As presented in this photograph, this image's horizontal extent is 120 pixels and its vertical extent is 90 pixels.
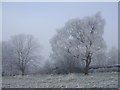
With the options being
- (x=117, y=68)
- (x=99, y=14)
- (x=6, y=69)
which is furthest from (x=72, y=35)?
(x=6, y=69)

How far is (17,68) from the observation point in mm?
34031

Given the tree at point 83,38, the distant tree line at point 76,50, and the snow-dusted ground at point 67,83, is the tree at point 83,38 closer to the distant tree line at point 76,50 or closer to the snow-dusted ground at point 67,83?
the distant tree line at point 76,50

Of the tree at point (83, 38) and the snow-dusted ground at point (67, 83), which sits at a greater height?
the tree at point (83, 38)

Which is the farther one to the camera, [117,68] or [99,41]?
[99,41]

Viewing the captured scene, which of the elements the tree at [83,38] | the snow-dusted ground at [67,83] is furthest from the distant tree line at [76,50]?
the snow-dusted ground at [67,83]

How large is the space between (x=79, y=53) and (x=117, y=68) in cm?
458

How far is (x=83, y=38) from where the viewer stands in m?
31.0

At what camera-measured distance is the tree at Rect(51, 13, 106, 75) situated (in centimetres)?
3055

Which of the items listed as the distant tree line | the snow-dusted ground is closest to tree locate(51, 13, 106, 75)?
the distant tree line

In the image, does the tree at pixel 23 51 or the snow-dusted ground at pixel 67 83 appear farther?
the tree at pixel 23 51

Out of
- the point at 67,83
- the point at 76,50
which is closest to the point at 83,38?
the point at 76,50

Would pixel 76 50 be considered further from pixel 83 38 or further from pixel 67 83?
pixel 67 83

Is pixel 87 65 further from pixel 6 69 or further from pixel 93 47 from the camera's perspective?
pixel 6 69

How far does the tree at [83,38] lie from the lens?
30.5 metres
